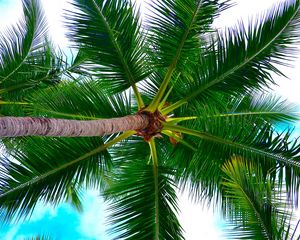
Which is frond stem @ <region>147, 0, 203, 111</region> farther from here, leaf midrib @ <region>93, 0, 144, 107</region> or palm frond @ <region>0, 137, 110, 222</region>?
palm frond @ <region>0, 137, 110, 222</region>

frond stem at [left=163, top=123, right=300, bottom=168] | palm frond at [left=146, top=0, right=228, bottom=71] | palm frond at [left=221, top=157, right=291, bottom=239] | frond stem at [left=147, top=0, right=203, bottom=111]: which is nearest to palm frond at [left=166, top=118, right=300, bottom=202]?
frond stem at [left=163, top=123, right=300, bottom=168]

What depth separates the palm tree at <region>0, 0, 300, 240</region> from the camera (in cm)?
667

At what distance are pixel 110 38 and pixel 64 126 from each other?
6.07 feet

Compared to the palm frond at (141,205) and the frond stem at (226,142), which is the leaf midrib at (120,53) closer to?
the frond stem at (226,142)

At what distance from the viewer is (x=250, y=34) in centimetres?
689

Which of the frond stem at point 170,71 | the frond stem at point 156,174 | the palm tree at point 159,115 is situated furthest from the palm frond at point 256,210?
the frond stem at point 170,71

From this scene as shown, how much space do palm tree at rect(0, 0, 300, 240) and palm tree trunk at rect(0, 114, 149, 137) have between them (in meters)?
0.02

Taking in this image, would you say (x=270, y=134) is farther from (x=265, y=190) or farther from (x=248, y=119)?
(x=265, y=190)

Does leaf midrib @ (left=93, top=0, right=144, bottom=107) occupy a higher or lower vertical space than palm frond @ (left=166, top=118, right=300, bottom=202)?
higher

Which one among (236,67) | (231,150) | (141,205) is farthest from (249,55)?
(141,205)

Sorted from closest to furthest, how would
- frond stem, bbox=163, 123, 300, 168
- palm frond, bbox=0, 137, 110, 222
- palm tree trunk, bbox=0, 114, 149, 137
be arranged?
palm tree trunk, bbox=0, 114, 149, 137 → palm frond, bbox=0, 137, 110, 222 → frond stem, bbox=163, 123, 300, 168

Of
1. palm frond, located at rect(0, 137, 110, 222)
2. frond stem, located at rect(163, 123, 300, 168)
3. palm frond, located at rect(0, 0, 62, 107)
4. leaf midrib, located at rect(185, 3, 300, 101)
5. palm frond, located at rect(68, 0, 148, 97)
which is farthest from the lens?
palm frond, located at rect(0, 0, 62, 107)

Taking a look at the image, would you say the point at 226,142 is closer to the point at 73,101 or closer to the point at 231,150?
the point at 231,150

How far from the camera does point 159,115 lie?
7520 millimetres
